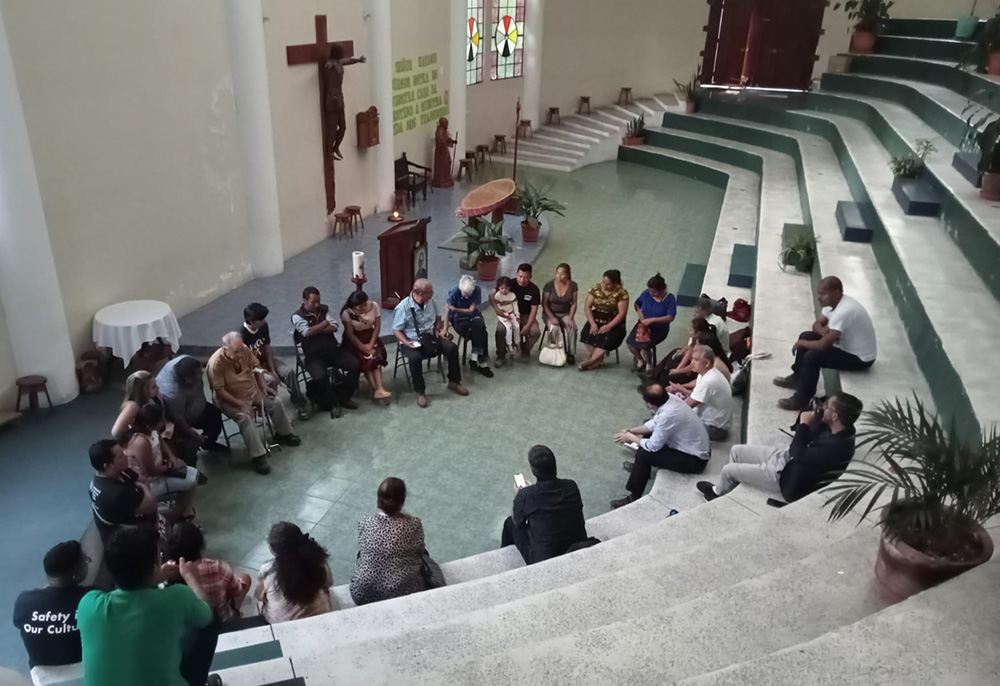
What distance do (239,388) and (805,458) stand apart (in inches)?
143

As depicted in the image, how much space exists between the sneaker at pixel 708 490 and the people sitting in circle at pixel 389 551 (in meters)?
1.86

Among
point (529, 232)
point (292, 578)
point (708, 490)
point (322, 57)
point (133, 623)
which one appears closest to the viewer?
point (133, 623)

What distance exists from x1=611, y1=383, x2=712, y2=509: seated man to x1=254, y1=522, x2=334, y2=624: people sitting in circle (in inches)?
84.6

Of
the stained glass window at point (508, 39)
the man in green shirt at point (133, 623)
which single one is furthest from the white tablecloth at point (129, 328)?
the stained glass window at point (508, 39)

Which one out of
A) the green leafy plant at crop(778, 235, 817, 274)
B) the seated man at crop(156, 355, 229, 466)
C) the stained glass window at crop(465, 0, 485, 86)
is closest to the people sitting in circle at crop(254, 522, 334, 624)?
the seated man at crop(156, 355, 229, 466)

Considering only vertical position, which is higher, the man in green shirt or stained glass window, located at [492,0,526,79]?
stained glass window, located at [492,0,526,79]

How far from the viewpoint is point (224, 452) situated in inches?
218

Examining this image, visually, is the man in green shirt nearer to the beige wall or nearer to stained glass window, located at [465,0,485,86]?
the beige wall

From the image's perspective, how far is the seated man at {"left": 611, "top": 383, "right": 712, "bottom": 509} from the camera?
192 inches

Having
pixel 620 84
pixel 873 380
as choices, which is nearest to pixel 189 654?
pixel 873 380

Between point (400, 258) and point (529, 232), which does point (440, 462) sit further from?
point (529, 232)

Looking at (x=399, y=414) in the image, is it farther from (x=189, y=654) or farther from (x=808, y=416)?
(x=189, y=654)

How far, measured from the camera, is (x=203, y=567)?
3.58 meters

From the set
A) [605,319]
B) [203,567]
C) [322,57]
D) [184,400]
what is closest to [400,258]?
[605,319]
